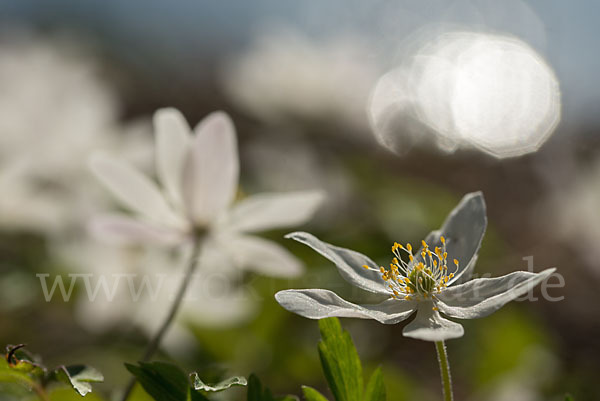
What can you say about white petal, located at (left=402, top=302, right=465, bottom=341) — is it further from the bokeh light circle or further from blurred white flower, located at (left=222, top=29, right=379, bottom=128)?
the bokeh light circle

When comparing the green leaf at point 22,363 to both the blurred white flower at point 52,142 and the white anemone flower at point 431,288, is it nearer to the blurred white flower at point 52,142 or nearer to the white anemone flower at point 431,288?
the white anemone flower at point 431,288

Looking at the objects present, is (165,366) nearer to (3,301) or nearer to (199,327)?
(199,327)

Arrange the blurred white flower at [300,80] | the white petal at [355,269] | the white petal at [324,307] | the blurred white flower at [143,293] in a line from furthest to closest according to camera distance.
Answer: the blurred white flower at [300,80] < the blurred white flower at [143,293] < the white petal at [355,269] < the white petal at [324,307]

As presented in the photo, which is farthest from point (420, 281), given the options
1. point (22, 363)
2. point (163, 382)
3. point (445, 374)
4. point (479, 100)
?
point (479, 100)

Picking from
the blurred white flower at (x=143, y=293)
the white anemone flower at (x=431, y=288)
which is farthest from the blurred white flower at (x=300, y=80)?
the white anemone flower at (x=431, y=288)

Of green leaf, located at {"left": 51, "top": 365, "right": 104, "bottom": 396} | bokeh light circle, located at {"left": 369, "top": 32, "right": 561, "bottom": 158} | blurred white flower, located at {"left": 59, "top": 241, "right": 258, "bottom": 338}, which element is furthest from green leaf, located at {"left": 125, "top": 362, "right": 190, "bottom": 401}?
bokeh light circle, located at {"left": 369, "top": 32, "right": 561, "bottom": 158}

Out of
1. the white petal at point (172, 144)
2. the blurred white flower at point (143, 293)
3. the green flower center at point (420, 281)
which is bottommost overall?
the blurred white flower at point (143, 293)
